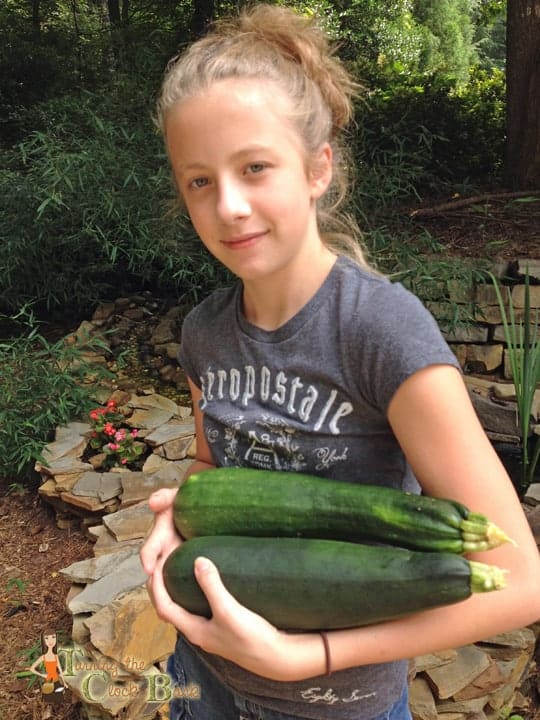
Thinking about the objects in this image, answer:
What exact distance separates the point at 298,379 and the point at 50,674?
2.01 meters

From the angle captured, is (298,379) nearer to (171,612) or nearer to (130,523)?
(171,612)

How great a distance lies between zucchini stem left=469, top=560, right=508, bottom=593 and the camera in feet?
2.79

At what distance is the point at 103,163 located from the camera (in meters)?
4.27

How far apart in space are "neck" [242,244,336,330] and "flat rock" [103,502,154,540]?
2.04 meters

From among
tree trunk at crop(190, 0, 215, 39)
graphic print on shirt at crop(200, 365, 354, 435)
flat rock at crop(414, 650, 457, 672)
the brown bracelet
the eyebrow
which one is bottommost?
flat rock at crop(414, 650, 457, 672)

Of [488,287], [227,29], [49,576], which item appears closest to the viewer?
[227,29]

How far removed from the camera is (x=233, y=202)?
1.03 metres

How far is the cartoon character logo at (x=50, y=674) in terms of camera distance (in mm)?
2441

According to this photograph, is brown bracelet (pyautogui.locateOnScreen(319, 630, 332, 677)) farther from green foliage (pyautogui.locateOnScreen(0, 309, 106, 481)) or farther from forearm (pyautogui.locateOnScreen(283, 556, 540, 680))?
green foliage (pyautogui.locateOnScreen(0, 309, 106, 481))

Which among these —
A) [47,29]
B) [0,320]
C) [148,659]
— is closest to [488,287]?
[148,659]

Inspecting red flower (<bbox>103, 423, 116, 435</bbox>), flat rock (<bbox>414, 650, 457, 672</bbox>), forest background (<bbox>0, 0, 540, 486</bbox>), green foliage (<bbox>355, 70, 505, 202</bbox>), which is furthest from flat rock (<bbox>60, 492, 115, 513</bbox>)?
green foliage (<bbox>355, 70, 505, 202</bbox>)

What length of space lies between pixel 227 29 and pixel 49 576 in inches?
105

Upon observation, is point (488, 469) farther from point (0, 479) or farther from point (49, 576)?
point (0, 479)

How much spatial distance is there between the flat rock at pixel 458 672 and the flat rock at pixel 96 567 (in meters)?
1.32
